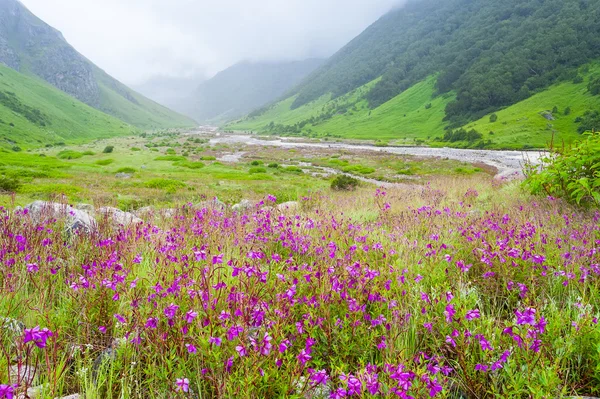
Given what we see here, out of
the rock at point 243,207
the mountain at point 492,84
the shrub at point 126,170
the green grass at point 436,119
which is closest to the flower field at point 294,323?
the rock at point 243,207

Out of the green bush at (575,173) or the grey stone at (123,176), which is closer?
the green bush at (575,173)

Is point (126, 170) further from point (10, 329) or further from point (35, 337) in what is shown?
point (35, 337)

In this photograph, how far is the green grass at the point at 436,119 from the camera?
7119cm

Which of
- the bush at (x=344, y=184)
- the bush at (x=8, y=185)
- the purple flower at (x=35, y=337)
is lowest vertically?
the bush at (x=344, y=184)

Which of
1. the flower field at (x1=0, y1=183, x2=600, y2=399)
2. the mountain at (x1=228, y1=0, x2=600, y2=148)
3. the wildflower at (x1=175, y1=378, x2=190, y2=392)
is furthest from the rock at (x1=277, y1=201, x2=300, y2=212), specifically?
the mountain at (x1=228, y1=0, x2=600, y2=148)

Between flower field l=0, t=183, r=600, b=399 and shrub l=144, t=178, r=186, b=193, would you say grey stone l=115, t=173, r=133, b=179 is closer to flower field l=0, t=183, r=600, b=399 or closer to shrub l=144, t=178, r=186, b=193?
shrub l=144, t=178, r=186, b=193

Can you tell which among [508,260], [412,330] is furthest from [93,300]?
[508,260]

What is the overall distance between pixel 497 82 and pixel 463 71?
97.0 ft

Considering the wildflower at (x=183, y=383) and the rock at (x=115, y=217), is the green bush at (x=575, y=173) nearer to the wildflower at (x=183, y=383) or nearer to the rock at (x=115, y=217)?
the wildflower at (x=183, y=383)

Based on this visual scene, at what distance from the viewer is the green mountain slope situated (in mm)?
92000

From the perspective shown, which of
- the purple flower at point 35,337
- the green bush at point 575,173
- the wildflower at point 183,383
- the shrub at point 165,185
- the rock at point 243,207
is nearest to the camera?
the purple flower at point 35,337

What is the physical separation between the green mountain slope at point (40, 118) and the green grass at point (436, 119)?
91.1m

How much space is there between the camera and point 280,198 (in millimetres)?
19812

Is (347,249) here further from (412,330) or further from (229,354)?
(229,354)
